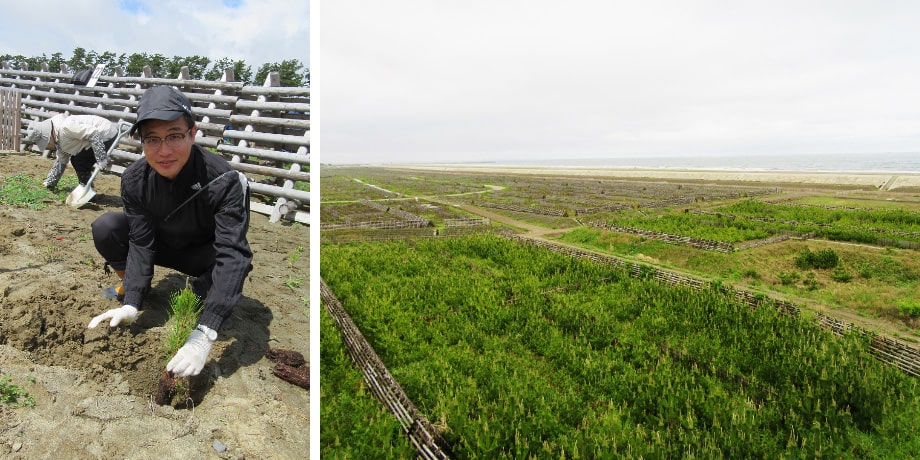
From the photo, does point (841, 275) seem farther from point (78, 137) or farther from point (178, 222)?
point (78, 137)

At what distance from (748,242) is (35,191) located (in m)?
12.9

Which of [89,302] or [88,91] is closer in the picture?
[89,302]

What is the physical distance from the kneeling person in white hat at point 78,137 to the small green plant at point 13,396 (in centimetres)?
222

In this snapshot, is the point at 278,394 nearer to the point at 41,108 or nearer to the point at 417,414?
the point at 417,414

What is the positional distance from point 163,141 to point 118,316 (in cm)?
65

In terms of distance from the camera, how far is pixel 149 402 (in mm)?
1305

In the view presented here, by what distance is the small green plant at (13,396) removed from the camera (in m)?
1.09

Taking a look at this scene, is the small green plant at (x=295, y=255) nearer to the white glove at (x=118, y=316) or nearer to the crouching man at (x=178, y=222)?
the crouching man at (x=178, y=222)

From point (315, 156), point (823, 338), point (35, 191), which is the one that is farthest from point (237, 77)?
point (823, 338)

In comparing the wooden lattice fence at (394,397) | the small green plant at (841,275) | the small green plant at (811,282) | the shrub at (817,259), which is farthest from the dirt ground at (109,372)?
the shrub at (817,259)

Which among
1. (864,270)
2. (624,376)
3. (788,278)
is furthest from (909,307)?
(624,376)

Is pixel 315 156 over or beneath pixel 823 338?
over

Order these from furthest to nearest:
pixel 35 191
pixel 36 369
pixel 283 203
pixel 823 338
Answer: pixel 823 338
pixel 283 203
pixel 35 191
pixel 36 369

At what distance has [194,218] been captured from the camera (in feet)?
5.52
